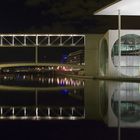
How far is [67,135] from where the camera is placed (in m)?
9.90

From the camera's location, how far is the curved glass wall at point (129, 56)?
57000 millimetres

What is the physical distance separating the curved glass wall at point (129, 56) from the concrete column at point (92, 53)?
1841cm

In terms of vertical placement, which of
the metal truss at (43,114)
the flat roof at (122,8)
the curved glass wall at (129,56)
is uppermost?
the flat roof at (122,8)

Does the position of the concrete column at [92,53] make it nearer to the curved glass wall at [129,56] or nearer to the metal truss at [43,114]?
the curved glass wall at [129,56]

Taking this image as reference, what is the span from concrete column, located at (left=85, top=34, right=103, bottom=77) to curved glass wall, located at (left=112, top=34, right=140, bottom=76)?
60.4ft

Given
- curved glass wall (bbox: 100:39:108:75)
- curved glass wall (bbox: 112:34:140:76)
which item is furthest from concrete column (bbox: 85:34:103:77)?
curved glass wall (bbox: 112:34:140:76)

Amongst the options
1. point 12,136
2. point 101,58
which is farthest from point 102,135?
point 101,58

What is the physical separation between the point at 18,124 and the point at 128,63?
4654 centimetres

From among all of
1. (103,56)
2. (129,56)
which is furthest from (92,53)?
(129,56)

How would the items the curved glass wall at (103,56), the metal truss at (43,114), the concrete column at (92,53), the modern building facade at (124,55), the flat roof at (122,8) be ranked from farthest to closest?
the concrete column at (92,53) < the curved glass wall at (103,56) < the modern building facade at (124,55) < the flat roof at (122,8) < the metal truss at (43,114)

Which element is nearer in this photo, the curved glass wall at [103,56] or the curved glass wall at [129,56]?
the curved glass wall at [129,56]

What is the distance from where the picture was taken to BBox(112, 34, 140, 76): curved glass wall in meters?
57.0

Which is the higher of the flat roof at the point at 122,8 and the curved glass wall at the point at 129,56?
the flat roof at the point at 122,8

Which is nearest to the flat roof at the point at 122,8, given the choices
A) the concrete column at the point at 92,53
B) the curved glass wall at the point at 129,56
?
the curved glass wall at the point at 129,56
